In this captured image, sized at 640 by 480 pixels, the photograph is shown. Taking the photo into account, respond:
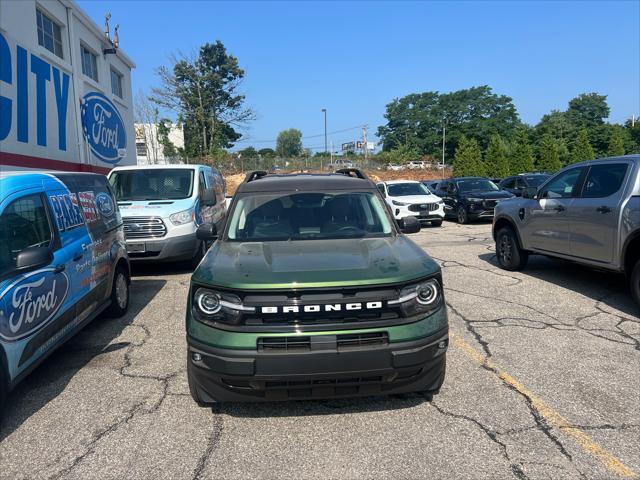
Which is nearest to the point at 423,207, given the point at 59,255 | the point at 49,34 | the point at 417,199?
the point at 417,199

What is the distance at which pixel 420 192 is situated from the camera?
17453 mm

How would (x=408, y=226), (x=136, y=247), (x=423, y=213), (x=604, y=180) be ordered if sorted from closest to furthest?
(x=408, y=226) < (x=604, y=180) < (x=136, y=247) < (x=423, y=213)

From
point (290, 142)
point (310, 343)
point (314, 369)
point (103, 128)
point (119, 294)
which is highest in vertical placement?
point (290, 142)

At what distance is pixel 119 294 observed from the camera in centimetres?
615

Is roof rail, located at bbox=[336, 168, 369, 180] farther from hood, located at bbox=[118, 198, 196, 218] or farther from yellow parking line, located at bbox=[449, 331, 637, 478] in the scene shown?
hood, located at bbox=[118, 198, 196, 218]

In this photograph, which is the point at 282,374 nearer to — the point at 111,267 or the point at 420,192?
the point at 111,267

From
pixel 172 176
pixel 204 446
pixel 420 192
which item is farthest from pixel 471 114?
pixel 204 446

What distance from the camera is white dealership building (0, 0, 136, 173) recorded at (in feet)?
33.6

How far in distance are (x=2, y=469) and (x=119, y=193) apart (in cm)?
701

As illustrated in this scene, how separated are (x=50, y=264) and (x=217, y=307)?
1.99 meters

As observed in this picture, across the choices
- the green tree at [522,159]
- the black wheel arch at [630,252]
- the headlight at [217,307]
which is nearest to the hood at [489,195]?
the black wheel arch at [630,252]

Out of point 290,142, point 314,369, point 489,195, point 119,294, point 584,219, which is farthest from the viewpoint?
point 290,142

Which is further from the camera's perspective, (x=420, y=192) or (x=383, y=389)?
(x=420, y=192)

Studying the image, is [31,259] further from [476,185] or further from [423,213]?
[476,185]
